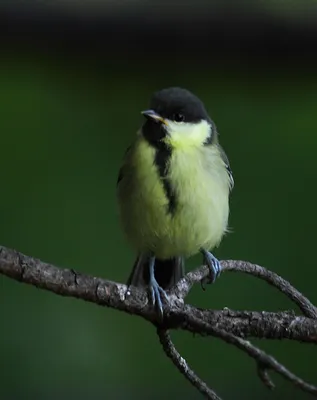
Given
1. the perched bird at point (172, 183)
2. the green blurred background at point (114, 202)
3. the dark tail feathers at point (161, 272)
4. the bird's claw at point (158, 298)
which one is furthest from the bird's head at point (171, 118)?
the green blurred background at point (114, 202)

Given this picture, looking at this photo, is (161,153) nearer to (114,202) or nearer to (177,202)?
(177,202)

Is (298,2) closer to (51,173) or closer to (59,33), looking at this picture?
(59,33)

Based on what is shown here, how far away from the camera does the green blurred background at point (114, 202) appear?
5.62ft

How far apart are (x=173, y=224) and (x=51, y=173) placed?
82 cm

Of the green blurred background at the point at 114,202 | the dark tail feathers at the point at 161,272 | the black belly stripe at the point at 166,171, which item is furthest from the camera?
the green blurred background at the point at 114,202

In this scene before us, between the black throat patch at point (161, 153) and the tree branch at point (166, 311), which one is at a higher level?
the black throat patch at point (161, 153)

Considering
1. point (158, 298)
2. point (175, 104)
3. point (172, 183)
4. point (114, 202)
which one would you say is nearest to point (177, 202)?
point (172, 183)

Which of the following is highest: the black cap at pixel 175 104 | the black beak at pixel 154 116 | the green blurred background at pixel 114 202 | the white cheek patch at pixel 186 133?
the black cap at pixel 175 104

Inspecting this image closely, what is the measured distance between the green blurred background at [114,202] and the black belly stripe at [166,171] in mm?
742

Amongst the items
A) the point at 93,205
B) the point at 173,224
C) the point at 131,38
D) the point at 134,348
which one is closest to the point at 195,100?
the point at 173,224

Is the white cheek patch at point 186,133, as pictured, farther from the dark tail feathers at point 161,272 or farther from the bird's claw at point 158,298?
the bird's claw at point 158,298

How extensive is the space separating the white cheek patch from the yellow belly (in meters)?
0.01

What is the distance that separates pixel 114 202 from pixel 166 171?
2.60ft

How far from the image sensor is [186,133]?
0.99m
